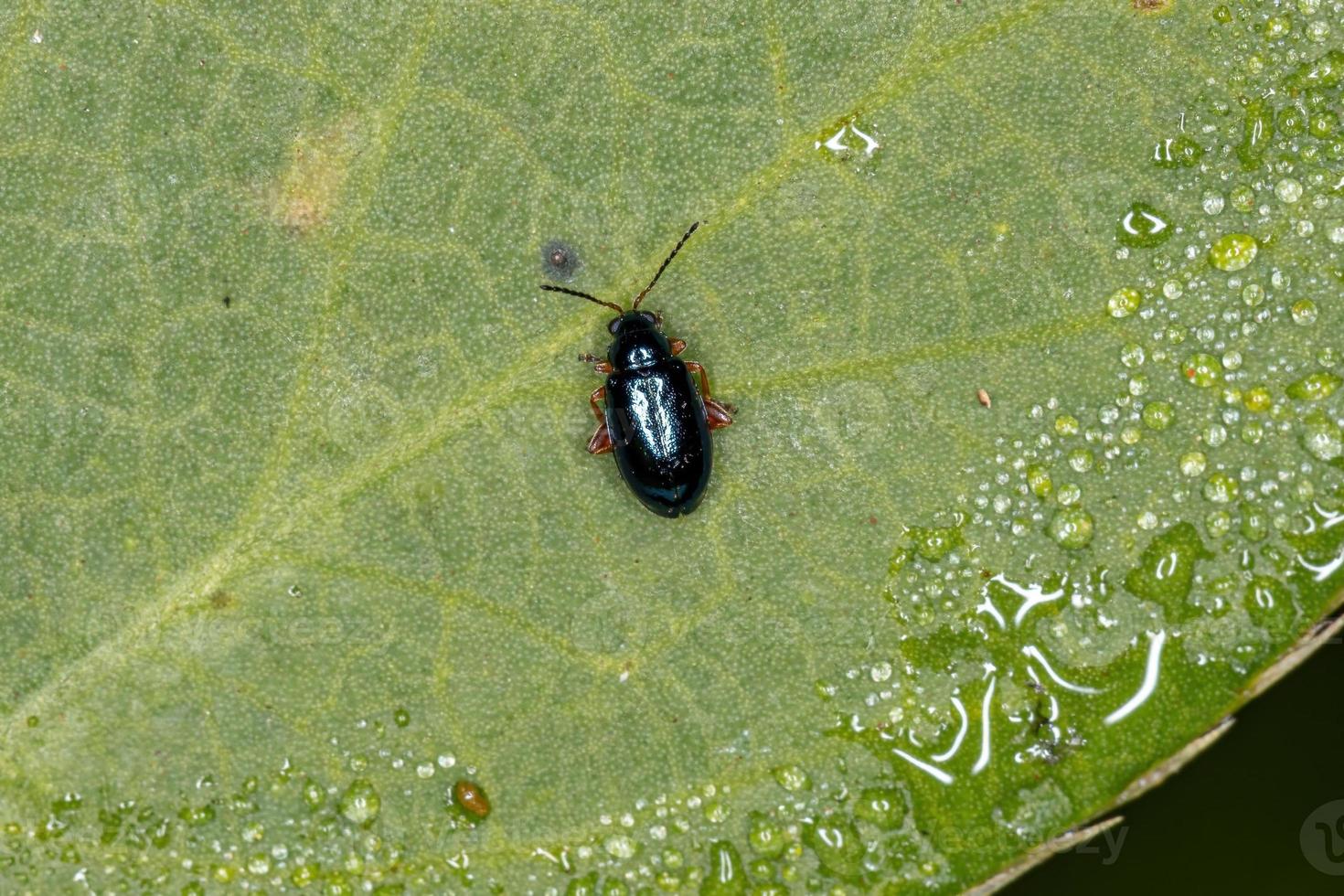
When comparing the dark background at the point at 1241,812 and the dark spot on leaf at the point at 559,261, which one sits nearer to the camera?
the dark spot on leaf at the point at 559,261

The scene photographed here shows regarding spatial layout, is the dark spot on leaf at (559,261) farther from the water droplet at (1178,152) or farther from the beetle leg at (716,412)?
the water droplet at (1178,152)

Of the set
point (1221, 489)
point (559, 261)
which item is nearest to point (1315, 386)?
point (1221, 489)

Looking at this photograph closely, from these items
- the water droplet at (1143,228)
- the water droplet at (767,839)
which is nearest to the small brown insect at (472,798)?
the water droplet at (767,839)

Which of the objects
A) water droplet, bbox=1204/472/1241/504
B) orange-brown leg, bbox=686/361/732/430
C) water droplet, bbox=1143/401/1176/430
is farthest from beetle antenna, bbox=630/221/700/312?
water droplet, bbox=1204/472/1241/504

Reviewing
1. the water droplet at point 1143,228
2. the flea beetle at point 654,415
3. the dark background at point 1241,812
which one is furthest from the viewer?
the dark background at point 1241,812

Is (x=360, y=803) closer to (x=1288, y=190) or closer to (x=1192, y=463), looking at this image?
(x=1192, y=463)

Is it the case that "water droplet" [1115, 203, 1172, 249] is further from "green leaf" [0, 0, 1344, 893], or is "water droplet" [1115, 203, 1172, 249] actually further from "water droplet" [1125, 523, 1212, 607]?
"water droplet" [1125, 523, 1212, 607]

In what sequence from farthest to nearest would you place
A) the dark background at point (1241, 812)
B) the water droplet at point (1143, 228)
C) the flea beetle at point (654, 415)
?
the dark background at point (1241, 812) < the water droplet at point (1143, 228) < the flea beetle at point (654, 415)
